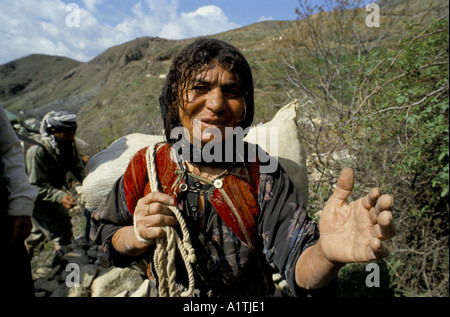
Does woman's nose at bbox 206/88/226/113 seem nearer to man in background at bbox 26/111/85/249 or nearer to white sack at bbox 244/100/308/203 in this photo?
white sack at bbox 244/100/308/203

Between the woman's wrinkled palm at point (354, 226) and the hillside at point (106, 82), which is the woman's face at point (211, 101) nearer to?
the woman's wrinkled palm at point (354, 226)

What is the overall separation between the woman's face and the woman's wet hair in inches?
1.3

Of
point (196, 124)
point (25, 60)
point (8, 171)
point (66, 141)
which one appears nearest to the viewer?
point (196, 124)

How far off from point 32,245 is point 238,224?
423cm

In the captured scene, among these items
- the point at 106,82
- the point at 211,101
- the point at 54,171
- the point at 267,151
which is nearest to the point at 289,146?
the point at 267,151

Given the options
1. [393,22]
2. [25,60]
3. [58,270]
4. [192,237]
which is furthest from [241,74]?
[25,60]

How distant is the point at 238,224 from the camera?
3.97 ft

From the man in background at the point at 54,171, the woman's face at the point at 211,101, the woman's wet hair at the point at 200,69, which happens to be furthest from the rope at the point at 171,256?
the man in background at the point at 54,171

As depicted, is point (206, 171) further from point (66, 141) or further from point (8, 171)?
point (66, 141)

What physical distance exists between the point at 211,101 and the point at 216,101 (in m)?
0.03

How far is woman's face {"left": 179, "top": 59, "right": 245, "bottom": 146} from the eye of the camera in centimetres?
117

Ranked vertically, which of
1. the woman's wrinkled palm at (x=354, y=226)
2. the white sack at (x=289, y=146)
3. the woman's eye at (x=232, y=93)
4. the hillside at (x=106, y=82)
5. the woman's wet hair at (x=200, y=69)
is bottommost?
the woman's wrinkled palm at (x=354, y=226)

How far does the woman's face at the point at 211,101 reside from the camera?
46.0 inches

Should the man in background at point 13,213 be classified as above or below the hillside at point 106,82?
below
